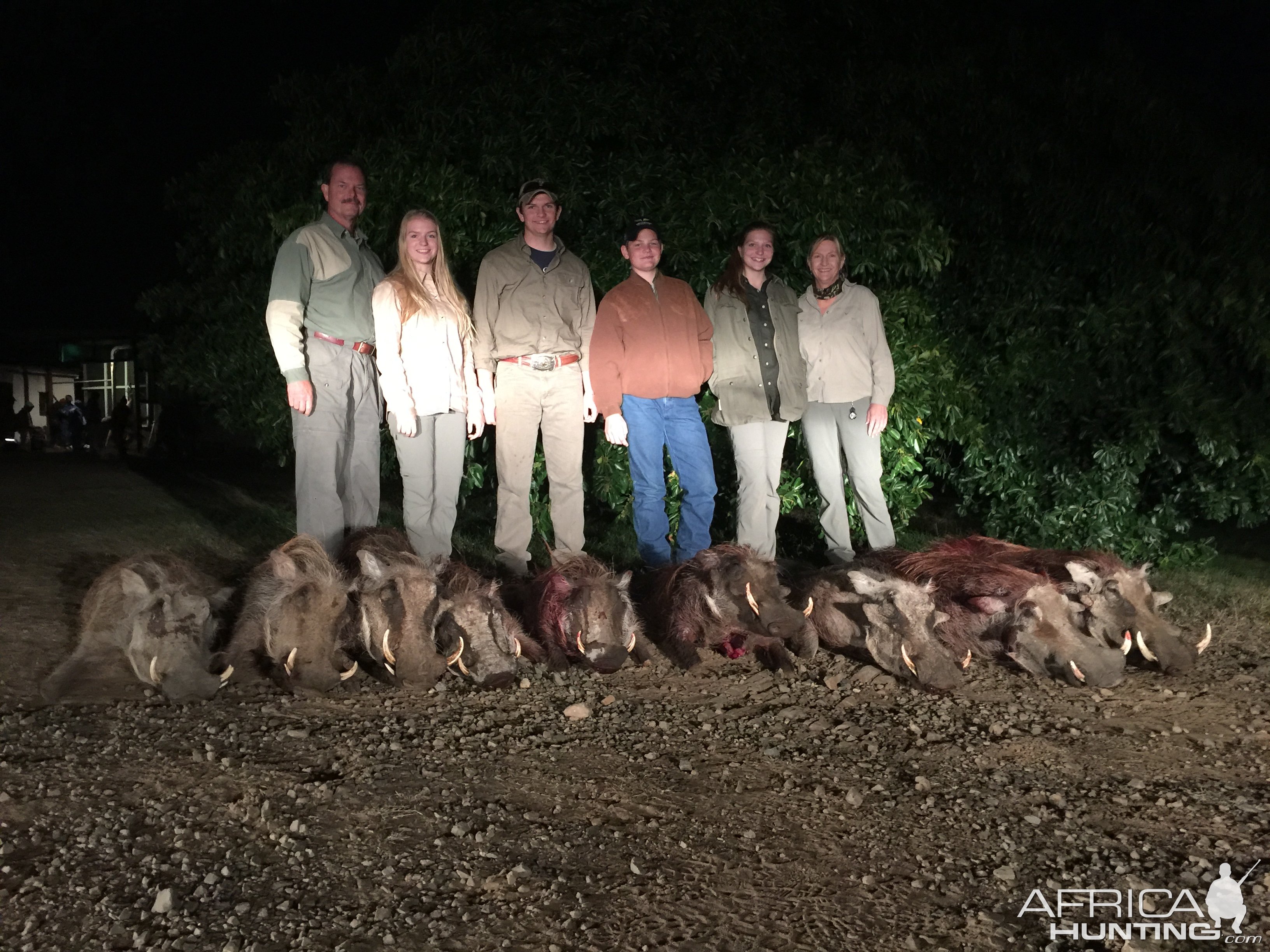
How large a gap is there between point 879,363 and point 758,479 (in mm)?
902

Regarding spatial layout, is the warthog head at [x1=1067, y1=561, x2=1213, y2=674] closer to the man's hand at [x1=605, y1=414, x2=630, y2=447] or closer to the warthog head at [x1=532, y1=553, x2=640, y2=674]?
the warthog head at [x1=532, y1=553, x2=640, y2=674]

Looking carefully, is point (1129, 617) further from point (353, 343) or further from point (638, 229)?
point (353, 343)

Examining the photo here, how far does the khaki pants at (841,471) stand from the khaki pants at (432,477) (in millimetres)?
1906

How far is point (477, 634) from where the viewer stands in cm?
438

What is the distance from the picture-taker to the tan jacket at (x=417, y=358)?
5.25m

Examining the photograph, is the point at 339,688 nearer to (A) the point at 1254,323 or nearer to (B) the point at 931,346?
(B) the point at 931,346

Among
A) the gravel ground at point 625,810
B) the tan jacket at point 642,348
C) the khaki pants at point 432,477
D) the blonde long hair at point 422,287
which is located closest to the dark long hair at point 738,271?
the tan jacket at point 642,348

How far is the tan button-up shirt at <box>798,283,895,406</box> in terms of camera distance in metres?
5.85

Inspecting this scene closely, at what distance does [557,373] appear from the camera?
5.59 meters

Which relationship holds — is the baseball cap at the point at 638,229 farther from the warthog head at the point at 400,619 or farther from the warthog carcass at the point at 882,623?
the warthog head at the point at 400,619

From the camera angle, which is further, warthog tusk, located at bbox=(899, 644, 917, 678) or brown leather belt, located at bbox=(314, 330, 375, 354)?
brown leather belt, located at bbox=(314, 330, 375, 354)

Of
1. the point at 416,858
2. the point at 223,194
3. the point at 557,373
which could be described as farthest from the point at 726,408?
the point at 223,194

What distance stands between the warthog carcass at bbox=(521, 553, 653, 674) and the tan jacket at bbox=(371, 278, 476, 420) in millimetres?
1136

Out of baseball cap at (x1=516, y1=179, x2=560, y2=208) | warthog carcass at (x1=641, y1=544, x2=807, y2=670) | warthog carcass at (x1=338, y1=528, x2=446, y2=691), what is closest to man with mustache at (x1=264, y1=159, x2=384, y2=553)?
baseball cap at (x1=516, y1=179, x2=560, y2=208)
